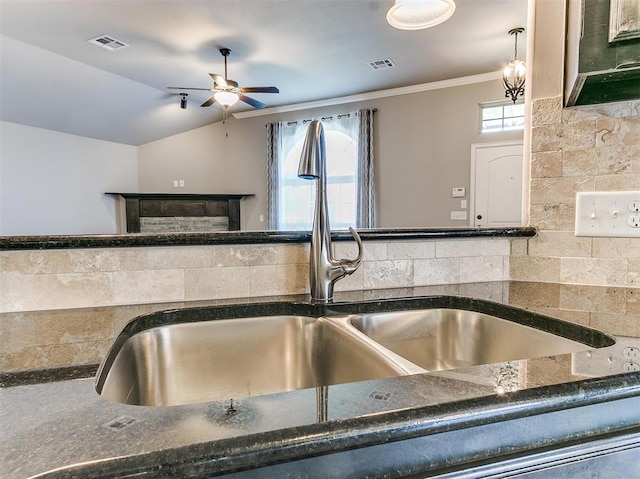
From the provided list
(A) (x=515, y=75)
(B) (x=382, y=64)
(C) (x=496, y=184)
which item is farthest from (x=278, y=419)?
(C) (x=496, y=184)

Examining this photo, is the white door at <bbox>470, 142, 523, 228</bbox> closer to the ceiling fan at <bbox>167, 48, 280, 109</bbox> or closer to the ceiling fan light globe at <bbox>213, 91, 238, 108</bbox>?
the ceiling fan at <bbox>167, 48, 280, 109</bbox>

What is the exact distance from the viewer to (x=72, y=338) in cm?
62

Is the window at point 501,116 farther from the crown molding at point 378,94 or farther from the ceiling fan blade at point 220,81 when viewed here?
the ceiling fan blade at point 220,81

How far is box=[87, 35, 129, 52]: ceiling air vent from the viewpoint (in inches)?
135

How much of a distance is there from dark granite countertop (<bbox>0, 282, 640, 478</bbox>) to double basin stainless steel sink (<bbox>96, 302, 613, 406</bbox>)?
186 millimetres

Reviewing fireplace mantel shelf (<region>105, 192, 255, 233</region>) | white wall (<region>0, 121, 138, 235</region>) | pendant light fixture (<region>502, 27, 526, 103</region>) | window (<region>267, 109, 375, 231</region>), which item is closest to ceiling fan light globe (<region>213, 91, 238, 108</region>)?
window (<region>267, 109, 375, 231</region>)

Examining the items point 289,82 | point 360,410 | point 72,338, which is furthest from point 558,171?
point 289,82

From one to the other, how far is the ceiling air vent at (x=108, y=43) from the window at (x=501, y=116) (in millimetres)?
3987

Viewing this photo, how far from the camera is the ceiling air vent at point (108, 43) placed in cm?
342

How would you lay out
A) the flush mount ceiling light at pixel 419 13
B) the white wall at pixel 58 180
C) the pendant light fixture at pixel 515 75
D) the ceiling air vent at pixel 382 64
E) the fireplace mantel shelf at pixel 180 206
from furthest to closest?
the fireplace mantel shelf at pixel 180 206, the white wall at pixel 58 180, the ceiling air vent at pixel 382 64, the pendant light fixture at pixel 515 75, the flush mount ceiling light at pixel 419 13

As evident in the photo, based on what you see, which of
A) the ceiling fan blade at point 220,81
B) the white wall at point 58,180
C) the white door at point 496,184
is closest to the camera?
the ceiling fan blade at point 220,81

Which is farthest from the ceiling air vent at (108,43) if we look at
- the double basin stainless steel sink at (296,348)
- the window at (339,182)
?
the double basin stainless steel sink at (296,348)

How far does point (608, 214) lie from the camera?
Result: 1001 mm

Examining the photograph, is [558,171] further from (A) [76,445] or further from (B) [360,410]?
(A) [76,445]
